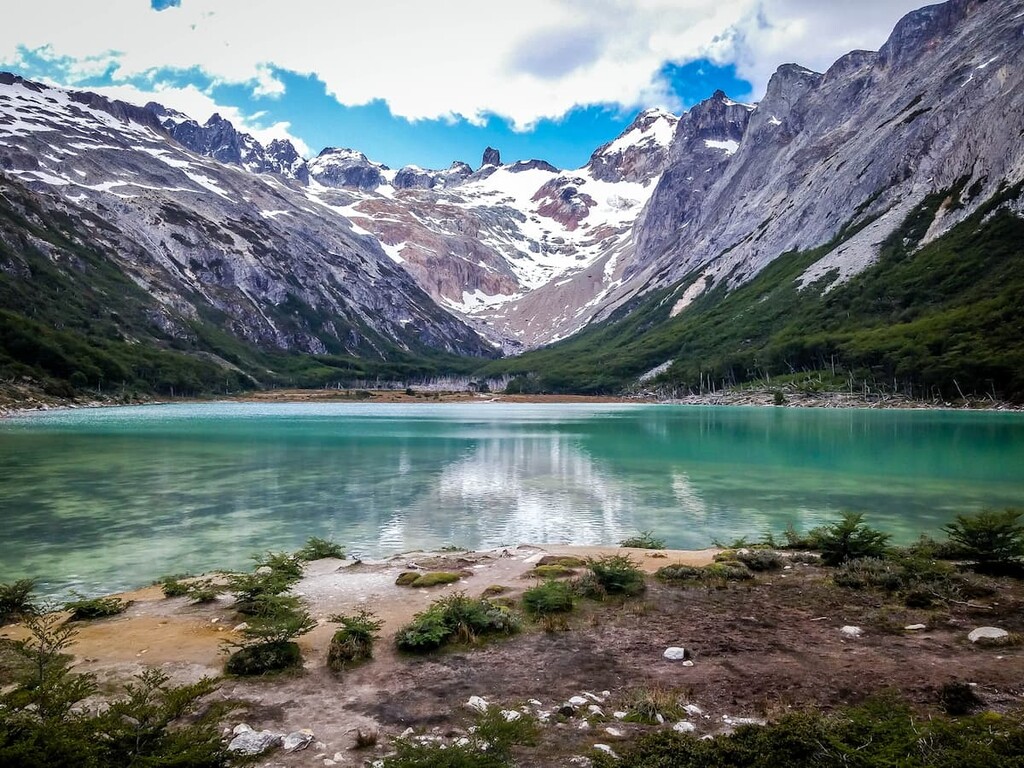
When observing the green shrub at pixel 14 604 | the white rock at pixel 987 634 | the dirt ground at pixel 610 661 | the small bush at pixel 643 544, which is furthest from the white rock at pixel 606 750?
the small bush at pixel 643 544

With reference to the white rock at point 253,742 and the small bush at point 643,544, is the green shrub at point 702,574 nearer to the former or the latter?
the small bush at point 643,544

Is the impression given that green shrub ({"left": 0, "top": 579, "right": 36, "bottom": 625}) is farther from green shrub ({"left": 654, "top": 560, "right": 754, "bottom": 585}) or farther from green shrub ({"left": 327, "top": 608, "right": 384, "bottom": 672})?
green shrub ({"left": 654, "top": 560, "right": 754, "bottom": 585})

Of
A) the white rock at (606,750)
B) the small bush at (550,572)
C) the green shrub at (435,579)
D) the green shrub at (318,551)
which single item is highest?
the white rock at (606,750)

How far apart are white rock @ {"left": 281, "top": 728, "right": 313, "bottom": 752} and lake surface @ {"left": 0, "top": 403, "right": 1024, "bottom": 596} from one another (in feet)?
58.7

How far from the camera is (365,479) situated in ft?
172

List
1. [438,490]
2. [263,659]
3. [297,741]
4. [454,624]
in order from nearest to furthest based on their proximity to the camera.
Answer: [297,741] → [263,659] → [454,624] → [438,490]

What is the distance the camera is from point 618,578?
65.5 feet

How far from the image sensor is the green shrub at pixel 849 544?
23.1 metres

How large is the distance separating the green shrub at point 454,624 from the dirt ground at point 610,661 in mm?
474

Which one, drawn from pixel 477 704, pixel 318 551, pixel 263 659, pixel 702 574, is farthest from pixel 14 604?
pixel 702 574

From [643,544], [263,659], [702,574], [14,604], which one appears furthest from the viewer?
[643,544]

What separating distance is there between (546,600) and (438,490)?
3016 cm

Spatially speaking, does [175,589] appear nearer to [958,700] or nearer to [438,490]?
[958,700]

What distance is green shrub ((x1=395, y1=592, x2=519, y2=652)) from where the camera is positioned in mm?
15016
